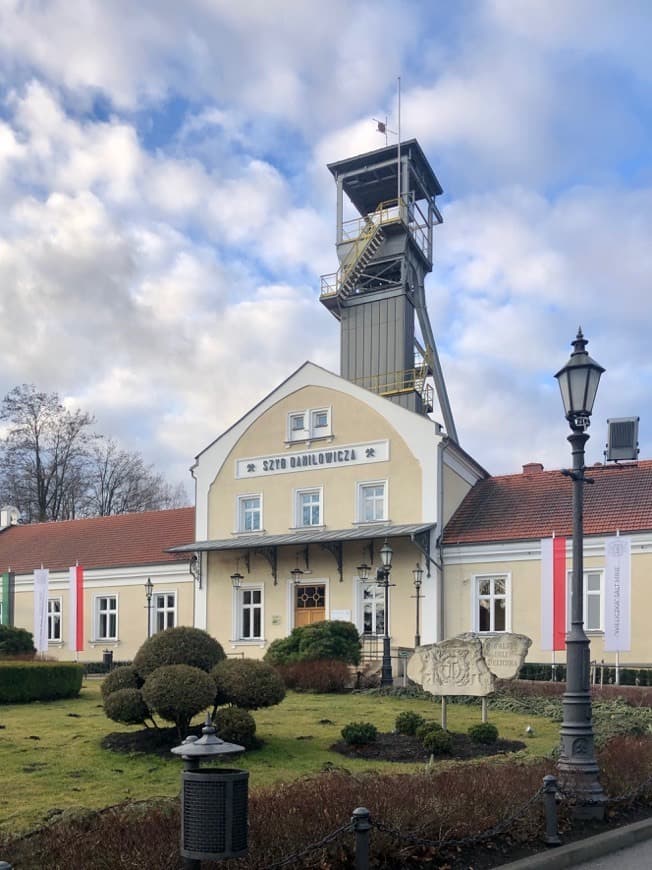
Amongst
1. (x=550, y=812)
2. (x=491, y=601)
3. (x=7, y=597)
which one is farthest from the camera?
(x=7, y=597)

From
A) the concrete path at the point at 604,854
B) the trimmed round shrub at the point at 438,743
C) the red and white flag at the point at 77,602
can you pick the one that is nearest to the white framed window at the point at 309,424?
the red and white flag at the point at 77,602

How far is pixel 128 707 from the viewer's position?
13.0 m

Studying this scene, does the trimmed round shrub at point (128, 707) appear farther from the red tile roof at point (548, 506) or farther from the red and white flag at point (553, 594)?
the red tile roof at point (548, 506)

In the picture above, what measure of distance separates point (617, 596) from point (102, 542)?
74.4ft

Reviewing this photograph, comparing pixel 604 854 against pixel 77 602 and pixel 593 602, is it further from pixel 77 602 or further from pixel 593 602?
pixel 77 602

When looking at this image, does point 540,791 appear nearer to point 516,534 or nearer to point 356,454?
point 516,534

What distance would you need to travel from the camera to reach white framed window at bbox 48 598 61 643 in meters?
37.8

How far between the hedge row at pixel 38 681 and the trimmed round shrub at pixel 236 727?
27.8 feet

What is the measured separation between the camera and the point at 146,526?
3900 centimetres

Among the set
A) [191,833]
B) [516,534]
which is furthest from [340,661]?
[191,833]

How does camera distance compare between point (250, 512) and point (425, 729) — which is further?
point (250, 512)

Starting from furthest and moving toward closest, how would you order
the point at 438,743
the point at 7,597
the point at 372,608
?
the point at 7,597
the point at 372,608
the point at 438,743

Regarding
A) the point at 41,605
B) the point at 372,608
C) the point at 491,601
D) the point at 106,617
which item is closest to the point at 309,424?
the point at 372,608

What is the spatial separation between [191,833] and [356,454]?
24562mm
